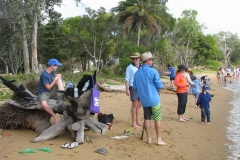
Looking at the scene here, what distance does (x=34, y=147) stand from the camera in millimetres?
4633

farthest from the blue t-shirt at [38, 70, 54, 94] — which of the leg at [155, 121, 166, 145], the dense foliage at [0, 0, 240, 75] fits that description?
the dense foliage at [0, 0, 240, 75]

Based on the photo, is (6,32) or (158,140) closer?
(158,140)

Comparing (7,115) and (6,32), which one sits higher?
(6,32)

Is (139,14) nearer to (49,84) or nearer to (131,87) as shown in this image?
(131,87)

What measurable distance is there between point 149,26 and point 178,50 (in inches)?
690

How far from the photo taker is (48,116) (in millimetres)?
5906

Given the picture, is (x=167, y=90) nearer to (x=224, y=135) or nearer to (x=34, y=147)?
(x=224, y=135)

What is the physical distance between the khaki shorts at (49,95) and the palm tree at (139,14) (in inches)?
949

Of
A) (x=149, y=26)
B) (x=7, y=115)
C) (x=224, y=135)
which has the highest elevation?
(x=149, y=26)

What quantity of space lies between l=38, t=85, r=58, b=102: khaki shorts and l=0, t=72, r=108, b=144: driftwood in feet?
0.39

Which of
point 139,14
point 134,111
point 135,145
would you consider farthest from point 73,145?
point 139,14

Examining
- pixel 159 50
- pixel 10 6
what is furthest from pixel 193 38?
pixel 10 6

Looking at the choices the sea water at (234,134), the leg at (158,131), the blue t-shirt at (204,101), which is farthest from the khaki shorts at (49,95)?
the blue t-shirt at (204,101)

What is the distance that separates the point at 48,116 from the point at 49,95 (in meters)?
0.58
